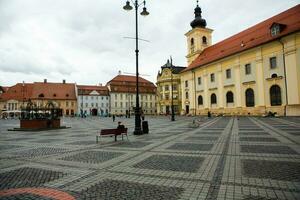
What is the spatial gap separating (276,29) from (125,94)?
220 ft

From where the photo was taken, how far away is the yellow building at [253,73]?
33344mm

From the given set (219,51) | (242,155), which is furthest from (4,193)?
(219,51)

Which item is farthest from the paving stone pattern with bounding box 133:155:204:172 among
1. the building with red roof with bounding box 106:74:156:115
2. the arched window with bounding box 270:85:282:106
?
the building with red roof with bounding box 106:74:156:115

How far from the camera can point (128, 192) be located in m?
4.84

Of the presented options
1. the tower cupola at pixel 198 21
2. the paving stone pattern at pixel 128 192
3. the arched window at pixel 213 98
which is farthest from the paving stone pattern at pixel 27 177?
the tower cupola at pixel 198 21

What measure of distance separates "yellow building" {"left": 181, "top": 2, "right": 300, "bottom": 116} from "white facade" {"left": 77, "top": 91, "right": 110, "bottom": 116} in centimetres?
4630

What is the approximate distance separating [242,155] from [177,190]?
14.1 ft

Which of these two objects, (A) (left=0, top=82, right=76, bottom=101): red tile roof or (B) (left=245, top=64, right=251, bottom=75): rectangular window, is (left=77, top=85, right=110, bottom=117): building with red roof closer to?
(A) (left=0, top=82, right=76, bottom=101): red tile roof

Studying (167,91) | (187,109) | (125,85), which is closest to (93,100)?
(125,85)

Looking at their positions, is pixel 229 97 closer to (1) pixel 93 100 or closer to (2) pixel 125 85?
(2) pixel 125 85

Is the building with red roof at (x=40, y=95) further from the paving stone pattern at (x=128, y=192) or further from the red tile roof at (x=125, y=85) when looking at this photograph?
the paving stone pattern at (x=128, y=192)

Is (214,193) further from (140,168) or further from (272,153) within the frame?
(272,153)

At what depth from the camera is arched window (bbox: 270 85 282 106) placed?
35.3m

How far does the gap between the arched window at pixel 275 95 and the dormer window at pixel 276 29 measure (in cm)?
813
